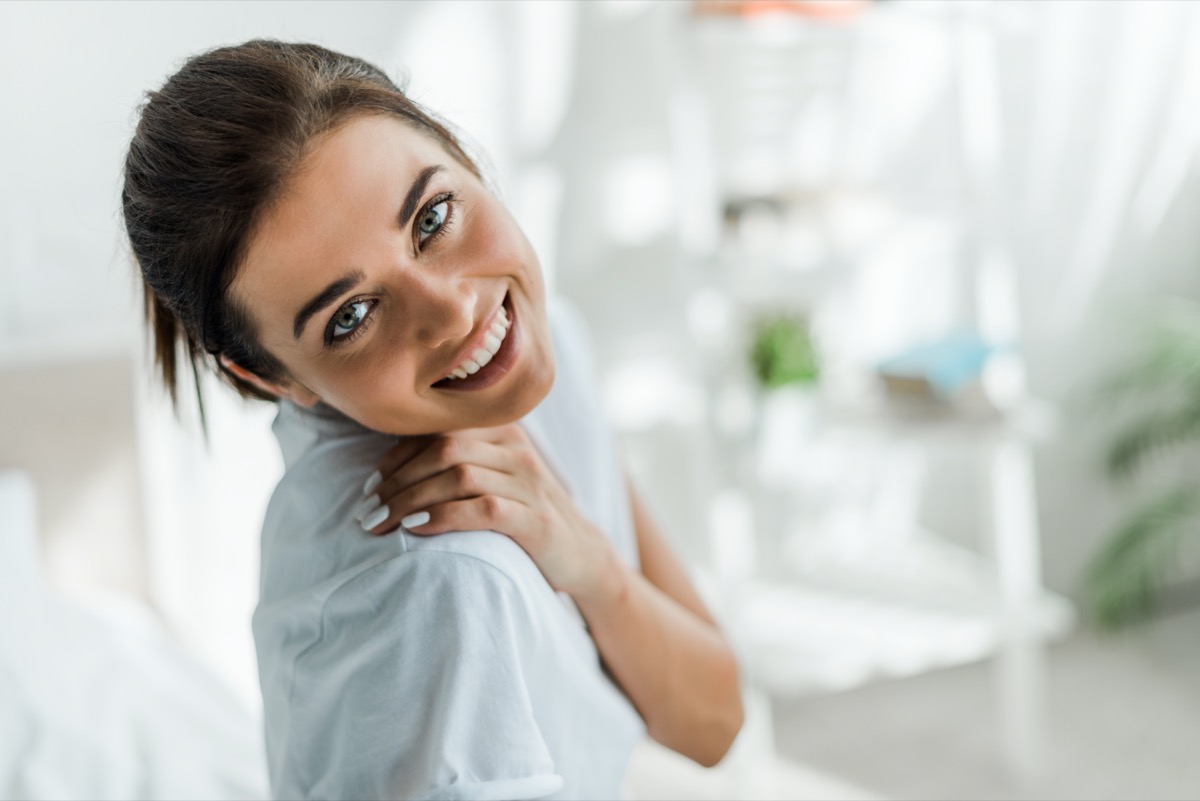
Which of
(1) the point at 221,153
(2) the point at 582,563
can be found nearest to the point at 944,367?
(2) the point at 582,563

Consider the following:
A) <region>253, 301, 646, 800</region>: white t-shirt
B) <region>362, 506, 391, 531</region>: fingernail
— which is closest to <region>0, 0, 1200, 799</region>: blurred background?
<region>253, 301, 646, 800</region>: white t-shirt

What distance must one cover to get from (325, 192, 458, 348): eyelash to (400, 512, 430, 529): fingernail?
124mm

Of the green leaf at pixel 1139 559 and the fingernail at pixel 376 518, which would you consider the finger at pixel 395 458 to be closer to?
the fingernail at pixel 376 518

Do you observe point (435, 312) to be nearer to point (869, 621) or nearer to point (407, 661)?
point (407, 661)

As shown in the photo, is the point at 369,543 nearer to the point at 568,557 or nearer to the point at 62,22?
the point at 568,557

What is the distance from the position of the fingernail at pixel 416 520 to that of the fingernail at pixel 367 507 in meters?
0.04

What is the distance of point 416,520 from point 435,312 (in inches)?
5.5

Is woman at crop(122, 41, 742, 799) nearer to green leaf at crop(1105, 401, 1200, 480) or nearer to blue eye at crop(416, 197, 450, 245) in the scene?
blue eye at crop(416, 197, 450, 245)

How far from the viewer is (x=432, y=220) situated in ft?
2.48

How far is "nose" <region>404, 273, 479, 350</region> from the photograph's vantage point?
2.39ft

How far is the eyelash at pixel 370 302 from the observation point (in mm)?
728

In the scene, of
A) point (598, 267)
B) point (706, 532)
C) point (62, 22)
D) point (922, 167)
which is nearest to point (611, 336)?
point (598, 267)

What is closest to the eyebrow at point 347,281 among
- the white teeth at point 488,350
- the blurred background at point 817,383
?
the white teeth at point 488,350

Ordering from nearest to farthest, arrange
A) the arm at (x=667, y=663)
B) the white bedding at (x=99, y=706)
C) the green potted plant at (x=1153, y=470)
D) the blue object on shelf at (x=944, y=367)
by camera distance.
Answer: the arm at (x=667, y=663) < the white bedding at (x=99, y=706) < the blue object on shelf at (x=944, y=367) < the green potted plant at (x=1153, y=470)
